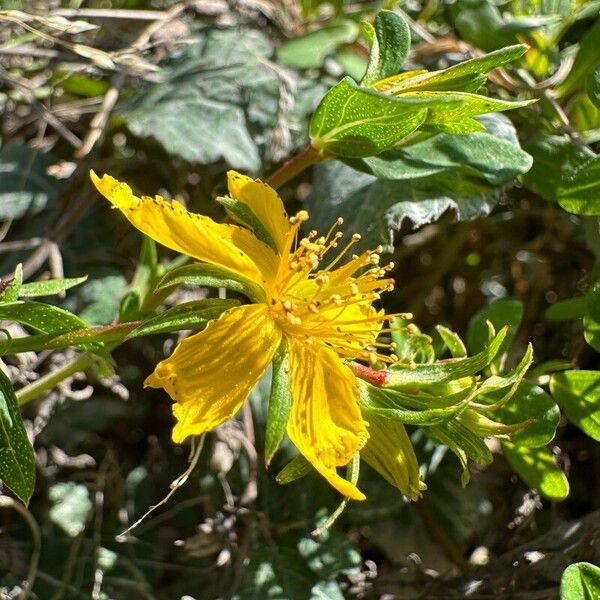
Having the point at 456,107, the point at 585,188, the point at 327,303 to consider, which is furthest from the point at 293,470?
the point at 585,188

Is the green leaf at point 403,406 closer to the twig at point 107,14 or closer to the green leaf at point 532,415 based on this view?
the green leaf at point 532,415

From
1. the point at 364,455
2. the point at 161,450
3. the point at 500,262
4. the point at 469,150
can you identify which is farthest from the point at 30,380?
the point at 500,262

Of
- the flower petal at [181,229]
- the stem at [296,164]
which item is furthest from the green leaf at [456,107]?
the flower petal at [181,229]

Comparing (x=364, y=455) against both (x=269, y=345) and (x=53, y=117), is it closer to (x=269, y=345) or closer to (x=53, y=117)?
(x=269, y=345)

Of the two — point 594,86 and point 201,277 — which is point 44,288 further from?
point 594,86

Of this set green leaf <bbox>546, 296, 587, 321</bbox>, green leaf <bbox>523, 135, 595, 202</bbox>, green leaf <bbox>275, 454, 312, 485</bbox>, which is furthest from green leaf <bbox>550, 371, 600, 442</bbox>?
green leaf <bbox>275, 454, 312, 485</bbox>

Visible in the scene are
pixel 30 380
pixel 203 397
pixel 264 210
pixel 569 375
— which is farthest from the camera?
pixel 30 380
